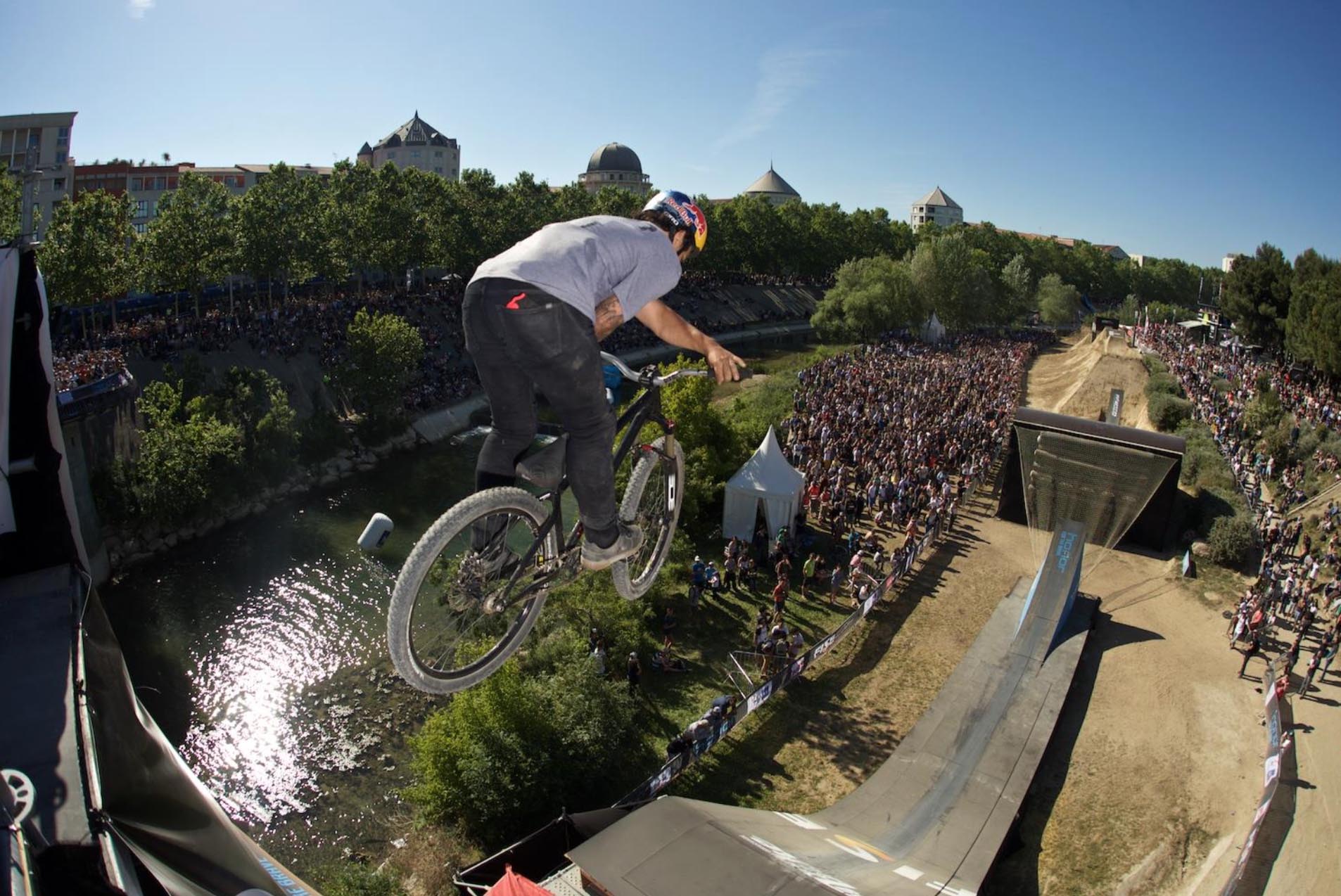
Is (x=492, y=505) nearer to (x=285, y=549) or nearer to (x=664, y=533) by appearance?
(x=664, y=533)

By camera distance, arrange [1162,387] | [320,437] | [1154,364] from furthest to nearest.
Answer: [1154,364] → [1162,387] → [320,437]

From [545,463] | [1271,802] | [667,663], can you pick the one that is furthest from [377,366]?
[545,463]

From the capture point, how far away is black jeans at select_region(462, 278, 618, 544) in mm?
4141

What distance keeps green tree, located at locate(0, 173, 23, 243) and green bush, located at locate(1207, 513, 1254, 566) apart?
44.7 meters

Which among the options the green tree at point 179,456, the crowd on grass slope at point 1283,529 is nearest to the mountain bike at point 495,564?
the crowd on grass slope at point 1283,529

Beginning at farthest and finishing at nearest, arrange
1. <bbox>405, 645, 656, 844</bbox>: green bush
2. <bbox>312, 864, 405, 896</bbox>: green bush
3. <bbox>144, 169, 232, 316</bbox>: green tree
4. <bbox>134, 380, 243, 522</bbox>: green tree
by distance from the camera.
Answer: <bbox>144, 169, 232, 316</bbox>: green tree
<bbox>134, 380, 243, 522</bbox>: green tree
<bbox>405, 645, 656, 844</bbox>: green bush
<bbox>312, 864, 405, 896</bbox>: green bush

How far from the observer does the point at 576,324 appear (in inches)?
168

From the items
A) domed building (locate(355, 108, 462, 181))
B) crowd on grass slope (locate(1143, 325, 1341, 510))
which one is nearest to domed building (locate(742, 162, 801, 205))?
domed building (locate(355, 108, 462, 181))

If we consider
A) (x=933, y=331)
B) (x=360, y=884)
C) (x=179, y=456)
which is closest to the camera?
(x=360, y=884)

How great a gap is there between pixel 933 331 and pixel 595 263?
7650 cm

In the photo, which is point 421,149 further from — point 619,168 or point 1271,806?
point 1271,806

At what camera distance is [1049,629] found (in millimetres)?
20094

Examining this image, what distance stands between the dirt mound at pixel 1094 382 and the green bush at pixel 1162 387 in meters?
0.57

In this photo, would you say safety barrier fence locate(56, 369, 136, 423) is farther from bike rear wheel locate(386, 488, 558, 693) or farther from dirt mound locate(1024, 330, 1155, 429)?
dirt mound locate(1024, 330, 1155, 429)
